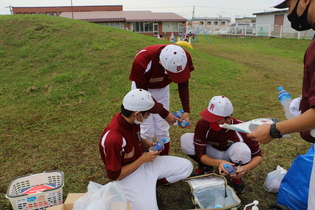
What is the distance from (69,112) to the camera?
188 inches

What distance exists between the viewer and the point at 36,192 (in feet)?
6.68

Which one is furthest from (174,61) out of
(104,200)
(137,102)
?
(104,200)

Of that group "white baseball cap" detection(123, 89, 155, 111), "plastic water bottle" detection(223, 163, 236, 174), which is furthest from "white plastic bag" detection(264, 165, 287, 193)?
"white baseball cap" detection(123, 89, 155, 111)

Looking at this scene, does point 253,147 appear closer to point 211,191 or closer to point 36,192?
point 211,191

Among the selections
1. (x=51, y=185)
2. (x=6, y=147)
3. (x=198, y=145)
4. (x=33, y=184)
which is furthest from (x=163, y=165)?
(x=6, y=147)

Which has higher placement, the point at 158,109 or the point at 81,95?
the point at 158,109

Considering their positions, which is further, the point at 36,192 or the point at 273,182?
the point at 273,182

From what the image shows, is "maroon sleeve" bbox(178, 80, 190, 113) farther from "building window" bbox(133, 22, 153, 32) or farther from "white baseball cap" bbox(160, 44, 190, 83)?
"building window" bbox(133, 22, 153, 32)

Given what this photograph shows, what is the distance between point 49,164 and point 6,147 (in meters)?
0.92

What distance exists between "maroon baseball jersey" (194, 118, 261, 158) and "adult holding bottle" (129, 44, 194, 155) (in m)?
0.28

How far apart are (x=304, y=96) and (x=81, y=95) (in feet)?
16.2

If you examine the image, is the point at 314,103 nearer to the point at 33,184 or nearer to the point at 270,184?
the point at 270,184

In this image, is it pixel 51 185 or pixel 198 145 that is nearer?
pixel 51 185

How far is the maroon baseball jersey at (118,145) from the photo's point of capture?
1847 millimetres
